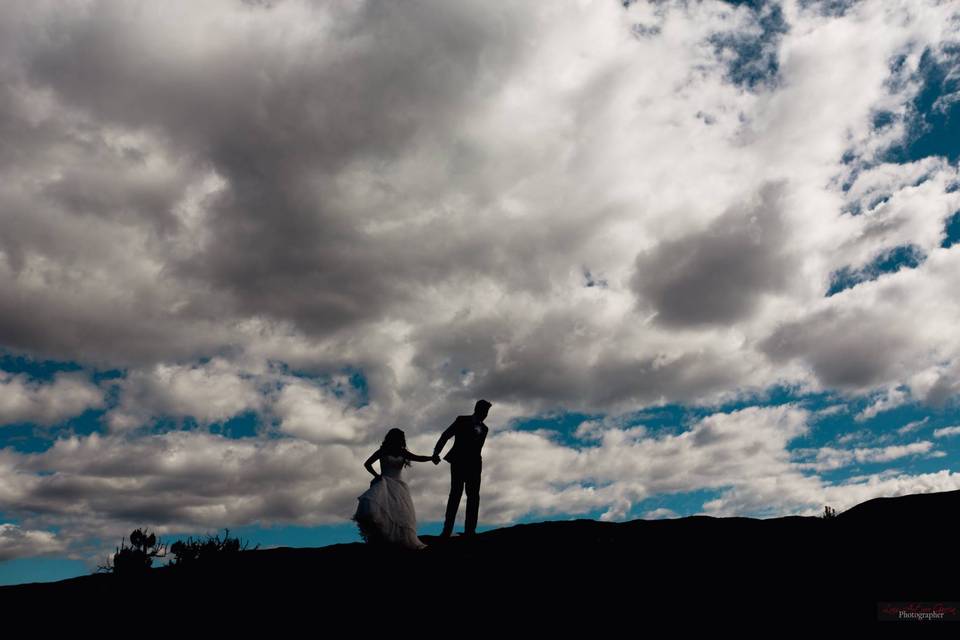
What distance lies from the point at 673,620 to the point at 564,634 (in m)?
1.38

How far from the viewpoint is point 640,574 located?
1059cm

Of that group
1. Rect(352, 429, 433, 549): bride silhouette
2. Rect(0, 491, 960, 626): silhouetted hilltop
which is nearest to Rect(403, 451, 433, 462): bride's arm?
Rect(352, 429, 433, 549): bride silhouette

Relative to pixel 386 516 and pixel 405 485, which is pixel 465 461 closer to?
pixel 405 485

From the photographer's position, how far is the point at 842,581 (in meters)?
9.96

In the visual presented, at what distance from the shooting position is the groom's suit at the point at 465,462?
48.0 feet

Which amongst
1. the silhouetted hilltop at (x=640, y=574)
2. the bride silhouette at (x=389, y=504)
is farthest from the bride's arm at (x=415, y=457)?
the silhouetted hilltop at (x=640, y=574)

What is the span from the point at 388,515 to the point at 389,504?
0.63 feet

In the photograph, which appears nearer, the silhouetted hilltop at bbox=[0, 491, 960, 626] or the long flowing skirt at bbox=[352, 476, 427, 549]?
the silhouetted hilltop at bbox=[0, 491, 960, 626]

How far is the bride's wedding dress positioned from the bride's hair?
467 millimetres

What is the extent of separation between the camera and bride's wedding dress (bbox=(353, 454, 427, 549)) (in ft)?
43.3

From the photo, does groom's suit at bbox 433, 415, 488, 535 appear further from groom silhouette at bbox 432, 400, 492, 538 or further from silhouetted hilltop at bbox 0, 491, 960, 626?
silhouetted hilltop at bbox 0, 491, 960, 626

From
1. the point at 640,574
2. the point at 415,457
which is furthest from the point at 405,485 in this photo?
the point at 640,574

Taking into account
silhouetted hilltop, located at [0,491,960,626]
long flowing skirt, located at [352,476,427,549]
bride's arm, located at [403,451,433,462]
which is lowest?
silhouetted hilltop, located at [0,491,960,626]

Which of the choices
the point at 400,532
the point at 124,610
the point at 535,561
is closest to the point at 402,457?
the point at 400,532
